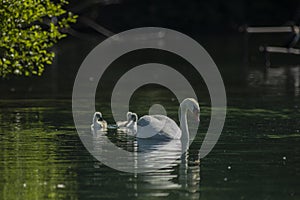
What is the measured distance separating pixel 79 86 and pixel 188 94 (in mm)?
3984

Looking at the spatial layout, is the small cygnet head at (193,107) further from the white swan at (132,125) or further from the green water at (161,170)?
the white swan at (132,125)

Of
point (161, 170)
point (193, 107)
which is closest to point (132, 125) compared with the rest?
point (193, 107)

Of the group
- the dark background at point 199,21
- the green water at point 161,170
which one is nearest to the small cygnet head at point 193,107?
the green water at point 161,170

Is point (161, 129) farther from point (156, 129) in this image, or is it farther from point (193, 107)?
point (193, 107)

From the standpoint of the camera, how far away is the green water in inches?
558

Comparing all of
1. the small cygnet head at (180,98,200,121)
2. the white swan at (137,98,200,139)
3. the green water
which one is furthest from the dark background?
the white swan at (137,98,200,139)

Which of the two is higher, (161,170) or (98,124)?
(98,124)

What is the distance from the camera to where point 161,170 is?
622 inches

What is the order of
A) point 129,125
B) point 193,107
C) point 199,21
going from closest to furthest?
1. point 193,107
2. point 129,125
3. point 199,21

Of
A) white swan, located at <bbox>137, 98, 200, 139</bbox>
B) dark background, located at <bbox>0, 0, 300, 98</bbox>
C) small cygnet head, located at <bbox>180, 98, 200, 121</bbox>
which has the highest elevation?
dark background, located at <bbox>0, 0, 300, 98</bbox>

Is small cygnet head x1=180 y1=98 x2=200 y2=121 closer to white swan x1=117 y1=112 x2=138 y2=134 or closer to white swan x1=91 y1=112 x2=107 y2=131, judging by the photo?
white swan x1=117 y1=112 x2=138 y2=134

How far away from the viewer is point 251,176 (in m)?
15.3

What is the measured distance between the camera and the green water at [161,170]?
1417 centimetres

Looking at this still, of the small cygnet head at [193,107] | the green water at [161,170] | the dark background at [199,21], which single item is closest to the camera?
the green water at [161,170]
